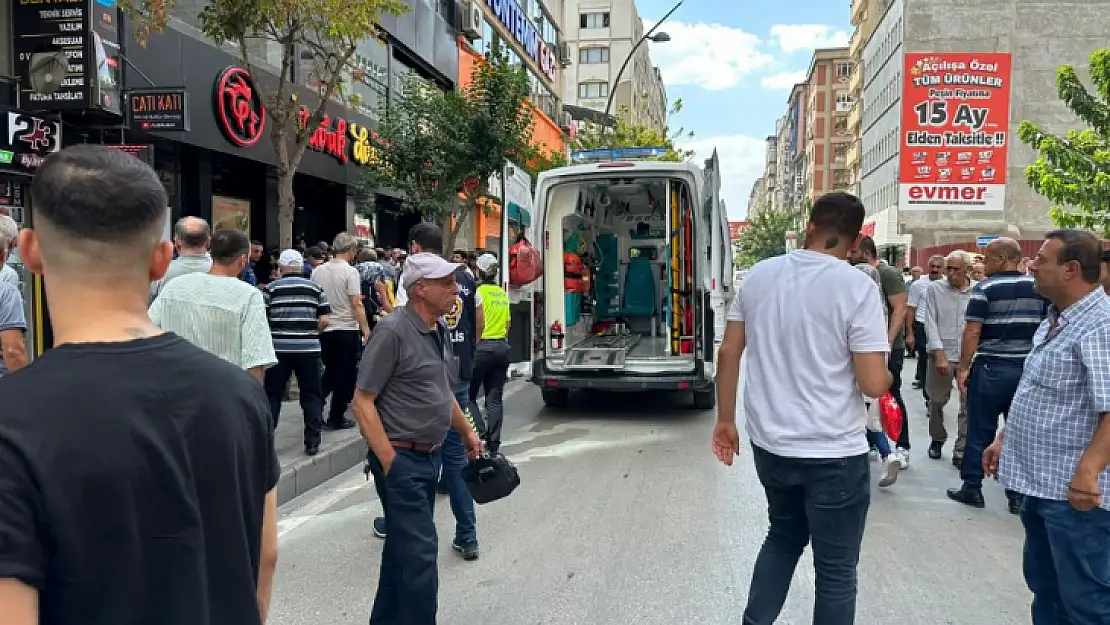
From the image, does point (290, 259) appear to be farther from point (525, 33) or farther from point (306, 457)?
point (525, 33)

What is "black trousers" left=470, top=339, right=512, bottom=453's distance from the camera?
689 cm

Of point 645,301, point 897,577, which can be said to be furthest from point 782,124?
point 897,577

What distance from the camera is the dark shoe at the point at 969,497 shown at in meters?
5.88

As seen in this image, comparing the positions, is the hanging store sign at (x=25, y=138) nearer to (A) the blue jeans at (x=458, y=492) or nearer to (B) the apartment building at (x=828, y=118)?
(A) the blue jeans at (x=458, y=492)

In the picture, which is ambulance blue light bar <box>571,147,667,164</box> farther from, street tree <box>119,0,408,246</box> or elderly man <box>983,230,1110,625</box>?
elderly man <box>983,230,1110,625</box>

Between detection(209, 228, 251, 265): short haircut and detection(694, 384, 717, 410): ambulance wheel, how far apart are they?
5721 millimetres

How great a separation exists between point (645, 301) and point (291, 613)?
30.0ft

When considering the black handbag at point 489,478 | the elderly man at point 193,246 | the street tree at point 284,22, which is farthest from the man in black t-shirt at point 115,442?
the street tree at point 284,22

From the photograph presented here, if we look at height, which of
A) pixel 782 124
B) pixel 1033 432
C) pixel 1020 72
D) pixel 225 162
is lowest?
pixel 1033 432

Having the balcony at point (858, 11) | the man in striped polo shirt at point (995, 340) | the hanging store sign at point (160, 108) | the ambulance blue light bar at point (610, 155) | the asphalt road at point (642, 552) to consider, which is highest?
the balcony at point (858, 11)

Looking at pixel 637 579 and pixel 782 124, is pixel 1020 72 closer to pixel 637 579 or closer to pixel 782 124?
pixel 637 579

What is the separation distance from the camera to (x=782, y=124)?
130m

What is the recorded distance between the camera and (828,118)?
82000 mm

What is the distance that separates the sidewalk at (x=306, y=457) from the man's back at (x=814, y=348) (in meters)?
3.96
